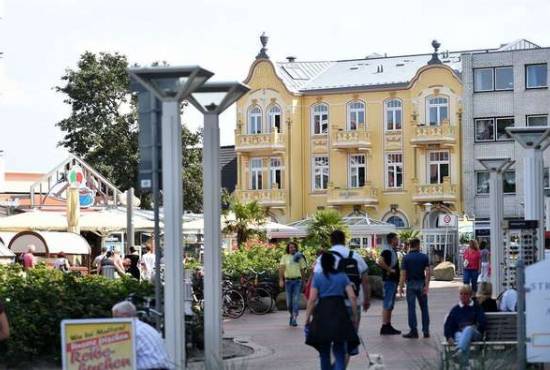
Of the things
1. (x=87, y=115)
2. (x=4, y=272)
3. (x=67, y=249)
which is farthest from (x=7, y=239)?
(x=87, y=115)

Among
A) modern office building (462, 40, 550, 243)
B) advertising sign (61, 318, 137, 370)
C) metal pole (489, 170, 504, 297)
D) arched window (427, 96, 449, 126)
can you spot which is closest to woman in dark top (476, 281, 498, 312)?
advertising sign (61, 318, 137, 370)

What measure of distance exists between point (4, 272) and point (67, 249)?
14768 mm

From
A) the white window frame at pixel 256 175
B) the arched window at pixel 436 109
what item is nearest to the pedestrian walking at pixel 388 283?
the arched window at pixel 436 109

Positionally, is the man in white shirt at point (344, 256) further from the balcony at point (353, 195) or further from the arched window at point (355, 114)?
the arched window at point (355, 114)

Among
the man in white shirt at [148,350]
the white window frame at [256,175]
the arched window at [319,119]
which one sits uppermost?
the arched window at [319,119]

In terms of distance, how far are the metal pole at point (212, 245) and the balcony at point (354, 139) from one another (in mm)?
62208

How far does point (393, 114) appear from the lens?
78062mm

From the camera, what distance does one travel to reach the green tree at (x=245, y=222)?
50.8 meters

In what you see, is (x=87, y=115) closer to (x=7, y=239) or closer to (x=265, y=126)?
(x=265, y=126)

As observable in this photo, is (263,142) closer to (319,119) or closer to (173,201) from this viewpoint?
(319,119)

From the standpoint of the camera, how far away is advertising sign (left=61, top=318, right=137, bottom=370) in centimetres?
1153

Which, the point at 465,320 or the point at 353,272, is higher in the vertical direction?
the point at 353,272

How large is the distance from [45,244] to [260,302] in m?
5.89

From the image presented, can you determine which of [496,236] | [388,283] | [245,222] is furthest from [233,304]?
[245,222]
